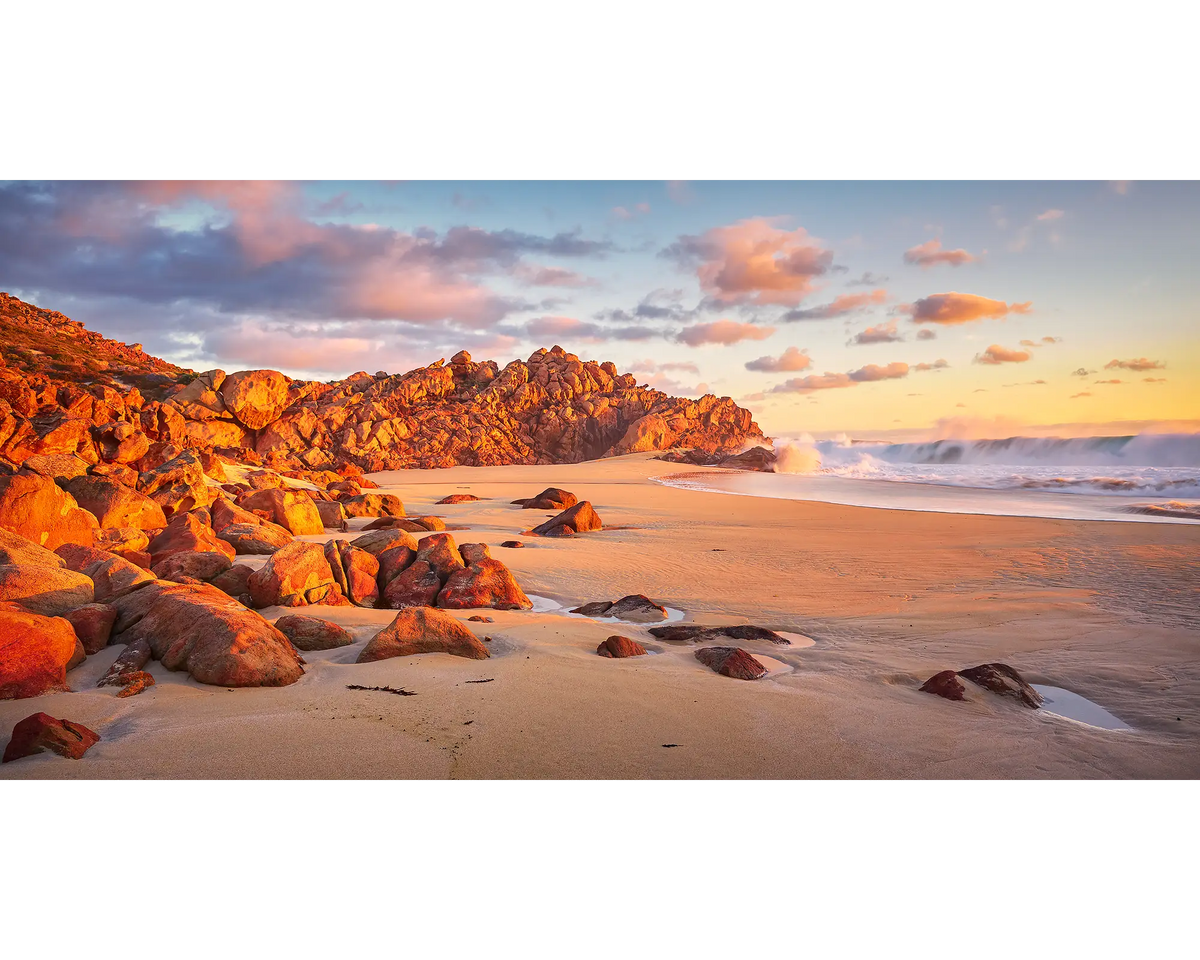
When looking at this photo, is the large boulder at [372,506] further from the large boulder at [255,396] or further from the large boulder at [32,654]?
the large boulder at [255,396]

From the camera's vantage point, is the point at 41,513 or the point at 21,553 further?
the point at 41,513

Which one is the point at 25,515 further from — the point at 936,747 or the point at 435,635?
the point at 936,747

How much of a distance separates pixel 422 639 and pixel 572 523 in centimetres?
689

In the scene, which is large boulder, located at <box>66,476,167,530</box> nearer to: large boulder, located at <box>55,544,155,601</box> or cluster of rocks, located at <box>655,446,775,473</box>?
large boulder, located at <box>55,544,155,601</box>

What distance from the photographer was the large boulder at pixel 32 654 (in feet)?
10.00

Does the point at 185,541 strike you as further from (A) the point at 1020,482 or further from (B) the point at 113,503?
(A) the point at 1020,482

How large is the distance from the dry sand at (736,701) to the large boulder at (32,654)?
0.10 m

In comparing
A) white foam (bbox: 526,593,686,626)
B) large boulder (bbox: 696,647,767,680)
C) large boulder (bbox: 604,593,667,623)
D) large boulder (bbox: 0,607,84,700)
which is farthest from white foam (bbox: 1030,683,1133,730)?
large boulder (bbox: 0,607,84,700)

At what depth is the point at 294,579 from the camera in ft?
16.9

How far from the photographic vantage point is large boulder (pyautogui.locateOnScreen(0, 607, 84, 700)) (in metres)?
3.05

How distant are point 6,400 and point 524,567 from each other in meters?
9.65

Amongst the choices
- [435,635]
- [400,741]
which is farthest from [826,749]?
[435,635]

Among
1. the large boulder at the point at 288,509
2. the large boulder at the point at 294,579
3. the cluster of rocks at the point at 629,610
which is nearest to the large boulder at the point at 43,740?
the large boulder at the point at 294,579

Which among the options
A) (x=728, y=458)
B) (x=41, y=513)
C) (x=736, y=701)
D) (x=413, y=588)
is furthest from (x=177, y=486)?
(x=728, y=458)
